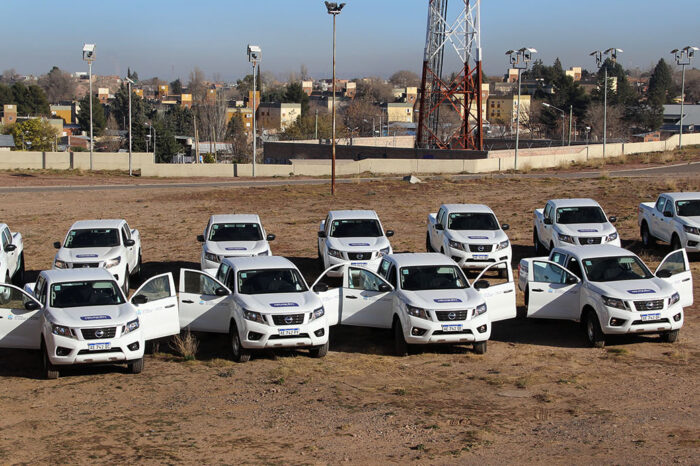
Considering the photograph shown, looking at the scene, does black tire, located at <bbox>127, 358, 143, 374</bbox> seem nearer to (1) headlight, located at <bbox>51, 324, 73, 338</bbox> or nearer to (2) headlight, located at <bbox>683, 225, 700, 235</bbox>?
(1) headlight, located at <bbox>51, 324, 73, 338</bbox>

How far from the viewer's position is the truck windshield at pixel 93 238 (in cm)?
2058

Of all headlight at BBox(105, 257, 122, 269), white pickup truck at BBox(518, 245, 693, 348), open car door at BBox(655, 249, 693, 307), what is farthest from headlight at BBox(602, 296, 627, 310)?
headlight at BBox(105, 257, 122, 269)

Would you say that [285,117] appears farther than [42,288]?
Yes

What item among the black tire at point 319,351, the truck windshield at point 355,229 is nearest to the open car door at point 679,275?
the black tire at point 319,351

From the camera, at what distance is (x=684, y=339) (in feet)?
50.4

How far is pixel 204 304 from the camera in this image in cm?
1499

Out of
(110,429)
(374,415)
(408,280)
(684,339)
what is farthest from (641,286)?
(110,429)

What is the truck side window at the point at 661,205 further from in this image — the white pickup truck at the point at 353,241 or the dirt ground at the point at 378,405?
the white pickup truck at the point at 353,241

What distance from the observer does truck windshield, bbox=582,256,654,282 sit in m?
15.6

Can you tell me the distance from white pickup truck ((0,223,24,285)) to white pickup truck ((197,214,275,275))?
4353 mm

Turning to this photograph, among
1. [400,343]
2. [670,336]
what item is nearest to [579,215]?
[670,336]

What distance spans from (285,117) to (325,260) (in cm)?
14432

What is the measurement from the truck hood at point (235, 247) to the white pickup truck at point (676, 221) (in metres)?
10.8

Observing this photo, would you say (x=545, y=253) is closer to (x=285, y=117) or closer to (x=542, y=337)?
(x=542, y=337)
